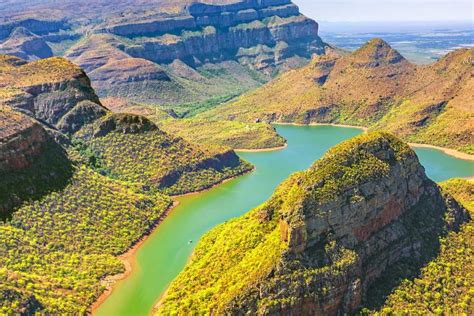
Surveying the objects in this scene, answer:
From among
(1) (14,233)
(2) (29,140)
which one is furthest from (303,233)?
(1) (14,233)

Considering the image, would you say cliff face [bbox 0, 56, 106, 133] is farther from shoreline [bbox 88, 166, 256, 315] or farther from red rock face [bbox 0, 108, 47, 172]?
red rock face [bbox 0, 108, 47, 172]

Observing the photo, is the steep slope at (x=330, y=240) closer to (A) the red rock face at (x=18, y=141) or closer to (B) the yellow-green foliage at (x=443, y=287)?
(B) the yellow-green foliage at (x=443, y=287)

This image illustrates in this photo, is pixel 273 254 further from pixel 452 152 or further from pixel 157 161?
pixel 452 152

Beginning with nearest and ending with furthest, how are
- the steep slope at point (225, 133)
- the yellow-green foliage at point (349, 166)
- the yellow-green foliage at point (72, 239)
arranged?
the yellow-green foliage at point (349, 166) < the yellow-green foliage at point (72, 239) < the steep slope at point (225, 133)

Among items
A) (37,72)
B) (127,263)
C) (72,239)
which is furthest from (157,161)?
(127,263)

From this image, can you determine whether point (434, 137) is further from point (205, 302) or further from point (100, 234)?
point (205, 302)

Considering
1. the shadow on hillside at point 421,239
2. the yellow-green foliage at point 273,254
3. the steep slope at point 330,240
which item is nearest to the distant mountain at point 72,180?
the yellow-green foliage at point 273,254

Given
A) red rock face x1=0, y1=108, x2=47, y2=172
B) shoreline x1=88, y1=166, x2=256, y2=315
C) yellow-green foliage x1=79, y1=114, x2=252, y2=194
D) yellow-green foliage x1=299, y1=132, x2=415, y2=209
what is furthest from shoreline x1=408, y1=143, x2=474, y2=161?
red rock face x1=0, y1=108, x2=47, y2=172
